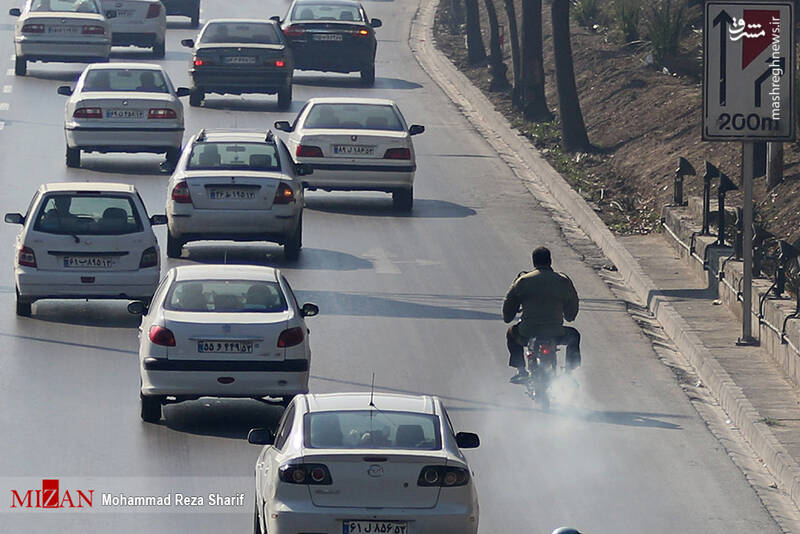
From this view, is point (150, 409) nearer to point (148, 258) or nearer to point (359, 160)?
point (148, 258)

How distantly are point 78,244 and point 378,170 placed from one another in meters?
8.16

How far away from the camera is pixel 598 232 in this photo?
25031 mm

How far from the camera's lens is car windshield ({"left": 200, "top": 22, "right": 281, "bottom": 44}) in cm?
3722

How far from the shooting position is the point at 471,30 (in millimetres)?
44969

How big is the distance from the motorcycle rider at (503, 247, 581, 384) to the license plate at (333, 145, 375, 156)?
10968 millimetres

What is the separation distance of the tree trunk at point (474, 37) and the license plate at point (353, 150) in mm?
Result: 18097

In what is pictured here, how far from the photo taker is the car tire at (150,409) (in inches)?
584

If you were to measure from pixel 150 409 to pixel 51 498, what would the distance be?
2143mm

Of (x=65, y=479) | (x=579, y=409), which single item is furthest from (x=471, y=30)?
(x=65, y=479)

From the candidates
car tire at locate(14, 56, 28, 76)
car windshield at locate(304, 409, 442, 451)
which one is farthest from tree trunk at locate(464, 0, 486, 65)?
car windshield at locate(304, 409, 442, 451)

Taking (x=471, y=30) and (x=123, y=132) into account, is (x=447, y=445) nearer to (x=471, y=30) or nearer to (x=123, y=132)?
(x=123, y=132)

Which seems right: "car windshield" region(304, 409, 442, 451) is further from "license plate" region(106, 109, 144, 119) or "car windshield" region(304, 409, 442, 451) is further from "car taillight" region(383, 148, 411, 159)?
"license plate" region(106, 109, 144, 119)

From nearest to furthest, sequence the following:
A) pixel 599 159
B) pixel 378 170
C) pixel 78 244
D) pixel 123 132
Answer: pixel 78 244 → pixel 378 170 → pixel 123 132 → pixel 599 159

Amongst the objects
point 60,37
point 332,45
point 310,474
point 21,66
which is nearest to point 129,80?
point 60,37
